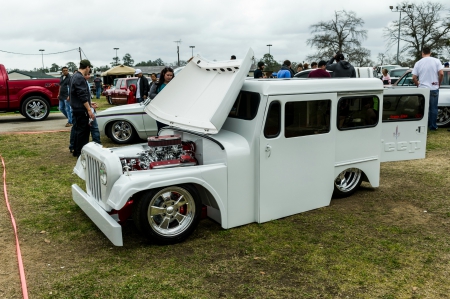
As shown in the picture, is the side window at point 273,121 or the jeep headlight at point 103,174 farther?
the side window at point 273,121

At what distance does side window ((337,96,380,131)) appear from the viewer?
5.54 m

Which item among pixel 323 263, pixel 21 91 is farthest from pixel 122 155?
pixel 21 91

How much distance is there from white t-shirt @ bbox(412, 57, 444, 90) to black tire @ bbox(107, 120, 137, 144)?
24.4ft

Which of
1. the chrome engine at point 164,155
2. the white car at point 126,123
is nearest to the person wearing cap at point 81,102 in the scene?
the white car at point 126,123

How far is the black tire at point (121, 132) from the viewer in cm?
1035

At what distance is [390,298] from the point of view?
138 inches

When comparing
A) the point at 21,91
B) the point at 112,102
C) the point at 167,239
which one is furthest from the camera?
the point at 112,102

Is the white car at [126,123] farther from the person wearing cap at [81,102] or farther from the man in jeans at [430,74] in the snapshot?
the man in jeans at [430,74]

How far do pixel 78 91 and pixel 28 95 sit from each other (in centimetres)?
840

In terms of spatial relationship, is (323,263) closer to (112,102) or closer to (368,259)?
(368,259)

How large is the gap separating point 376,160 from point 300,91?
1859mm

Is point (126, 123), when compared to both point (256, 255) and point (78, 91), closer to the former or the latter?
point (78, 91)

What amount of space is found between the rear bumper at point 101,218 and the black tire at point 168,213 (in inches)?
10.6

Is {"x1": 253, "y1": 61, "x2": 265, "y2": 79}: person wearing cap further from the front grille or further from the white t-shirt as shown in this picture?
the front grille
